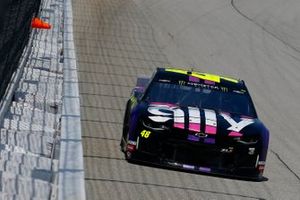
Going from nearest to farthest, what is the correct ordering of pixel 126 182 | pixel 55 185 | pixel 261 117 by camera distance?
pixel 55 185
pixel 126 182
pixel 261 117

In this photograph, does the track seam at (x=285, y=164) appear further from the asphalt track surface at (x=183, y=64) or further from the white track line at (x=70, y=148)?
the white track line at (x=70, y=148)

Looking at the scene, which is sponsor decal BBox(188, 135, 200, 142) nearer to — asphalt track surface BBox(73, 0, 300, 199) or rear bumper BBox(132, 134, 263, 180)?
rear bumper BBox(132, 134, 263, 180)

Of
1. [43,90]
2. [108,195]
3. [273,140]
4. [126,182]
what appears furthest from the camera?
[273,140]

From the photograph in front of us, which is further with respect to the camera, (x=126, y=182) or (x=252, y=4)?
(x=252, y=4)

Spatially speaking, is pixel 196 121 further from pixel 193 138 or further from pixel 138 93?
pixel 138 93

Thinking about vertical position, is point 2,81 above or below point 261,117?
above

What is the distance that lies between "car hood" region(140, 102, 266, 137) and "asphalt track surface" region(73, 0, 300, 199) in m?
0.68

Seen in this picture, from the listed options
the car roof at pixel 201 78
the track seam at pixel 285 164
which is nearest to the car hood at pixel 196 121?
the car roof at pixel 201 78

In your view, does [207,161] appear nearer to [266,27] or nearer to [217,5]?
[266,27]

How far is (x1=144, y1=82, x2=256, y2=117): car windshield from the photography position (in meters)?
11.6

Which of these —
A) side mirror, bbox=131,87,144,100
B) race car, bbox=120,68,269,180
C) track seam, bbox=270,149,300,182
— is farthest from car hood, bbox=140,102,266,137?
track seam, bbox=270,149,300,182

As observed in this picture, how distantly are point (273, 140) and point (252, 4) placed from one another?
22.4 meters

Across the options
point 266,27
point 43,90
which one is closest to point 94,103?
point 43,90

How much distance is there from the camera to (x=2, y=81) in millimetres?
9516
